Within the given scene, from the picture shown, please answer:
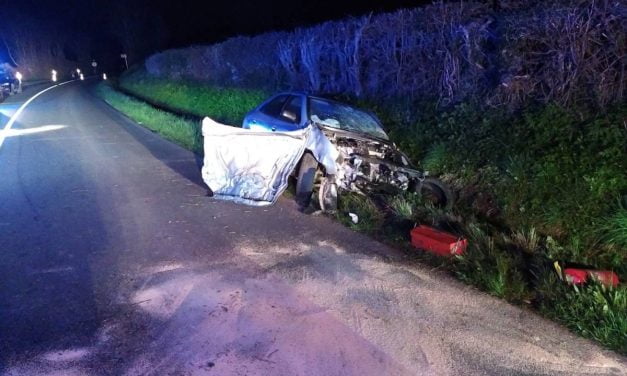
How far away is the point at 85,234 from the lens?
18.2 feet

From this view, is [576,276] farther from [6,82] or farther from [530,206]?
[6,82]

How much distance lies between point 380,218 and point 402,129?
3.34 metres

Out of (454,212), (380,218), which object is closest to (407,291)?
(380,218)

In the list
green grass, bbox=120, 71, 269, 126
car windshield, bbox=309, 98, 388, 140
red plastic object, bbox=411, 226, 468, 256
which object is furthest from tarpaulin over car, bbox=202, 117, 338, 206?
green grass, bbox=120, 71, 269, 126

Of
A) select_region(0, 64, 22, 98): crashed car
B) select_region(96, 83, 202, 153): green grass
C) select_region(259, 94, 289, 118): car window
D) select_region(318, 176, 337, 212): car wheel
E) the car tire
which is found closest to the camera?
select_region(318, 176, 337, 212): car wheel

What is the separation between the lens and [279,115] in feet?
27.0

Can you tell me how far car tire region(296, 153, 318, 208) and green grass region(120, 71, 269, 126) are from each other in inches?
281

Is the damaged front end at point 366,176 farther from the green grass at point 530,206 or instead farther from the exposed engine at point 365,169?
the green grass at point 530,206

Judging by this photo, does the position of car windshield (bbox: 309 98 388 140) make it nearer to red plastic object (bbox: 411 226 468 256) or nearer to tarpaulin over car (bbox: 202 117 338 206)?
tarpaulin over car (bbox: 202 117 338 206)

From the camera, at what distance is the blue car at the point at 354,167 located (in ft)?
21.7

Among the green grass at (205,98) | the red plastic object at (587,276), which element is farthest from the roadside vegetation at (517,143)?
the green grass at (205,98)

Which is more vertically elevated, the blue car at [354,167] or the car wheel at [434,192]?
the blue car at [354,167]

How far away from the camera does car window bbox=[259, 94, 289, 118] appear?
838 centimetres

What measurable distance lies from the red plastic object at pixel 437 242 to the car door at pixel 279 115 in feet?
9.31
